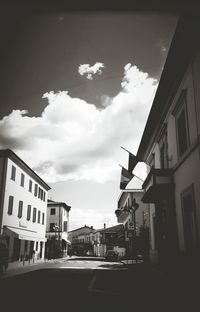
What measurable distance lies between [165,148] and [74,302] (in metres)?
9.67

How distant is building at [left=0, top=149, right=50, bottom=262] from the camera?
26359mm

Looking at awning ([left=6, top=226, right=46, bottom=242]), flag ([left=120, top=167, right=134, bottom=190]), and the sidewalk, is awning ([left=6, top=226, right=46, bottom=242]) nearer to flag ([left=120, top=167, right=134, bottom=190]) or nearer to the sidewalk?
the sidewalk

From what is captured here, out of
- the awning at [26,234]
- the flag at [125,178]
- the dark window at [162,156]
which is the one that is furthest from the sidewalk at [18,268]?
the dark window at [162,156]

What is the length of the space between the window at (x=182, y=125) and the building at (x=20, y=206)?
17829 mm

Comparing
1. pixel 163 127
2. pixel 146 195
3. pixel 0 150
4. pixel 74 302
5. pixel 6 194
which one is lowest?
pixel 74 302

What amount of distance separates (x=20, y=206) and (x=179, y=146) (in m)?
21.6

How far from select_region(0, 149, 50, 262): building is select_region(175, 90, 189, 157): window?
702 inches

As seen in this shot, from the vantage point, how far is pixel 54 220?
190 ft

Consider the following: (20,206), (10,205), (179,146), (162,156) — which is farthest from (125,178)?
(20,206)

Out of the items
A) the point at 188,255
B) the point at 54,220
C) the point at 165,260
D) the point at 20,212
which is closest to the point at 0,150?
→ the point at 20,212

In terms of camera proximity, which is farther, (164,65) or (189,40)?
(164,65)

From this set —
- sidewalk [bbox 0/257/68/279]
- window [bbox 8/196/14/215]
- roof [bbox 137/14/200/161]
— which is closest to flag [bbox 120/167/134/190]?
roof [bbox 137/14/200/161]

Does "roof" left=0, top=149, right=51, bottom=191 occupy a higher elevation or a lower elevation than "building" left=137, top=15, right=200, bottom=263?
Result: higher

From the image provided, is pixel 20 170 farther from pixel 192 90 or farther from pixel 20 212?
pixel 192 90
